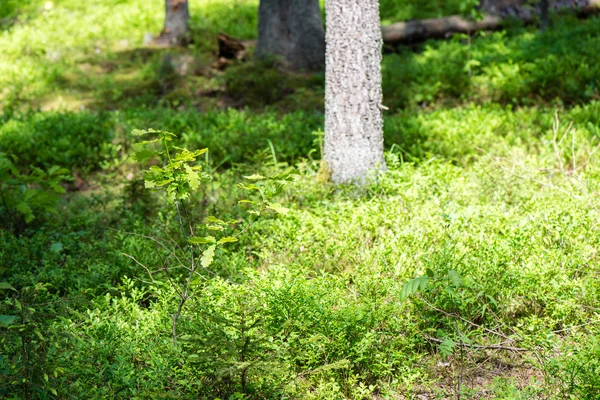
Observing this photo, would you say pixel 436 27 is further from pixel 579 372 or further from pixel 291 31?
pixel 579 372

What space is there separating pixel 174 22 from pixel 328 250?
9940mm

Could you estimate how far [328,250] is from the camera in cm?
551

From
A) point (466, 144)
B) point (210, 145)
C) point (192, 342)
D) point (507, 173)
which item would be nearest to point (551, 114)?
point (466, 144)

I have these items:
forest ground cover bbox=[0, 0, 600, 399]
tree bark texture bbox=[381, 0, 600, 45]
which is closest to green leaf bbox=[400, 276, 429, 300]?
forest ground cover bbox=[0, 0, 600, 399]

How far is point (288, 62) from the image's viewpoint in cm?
1178

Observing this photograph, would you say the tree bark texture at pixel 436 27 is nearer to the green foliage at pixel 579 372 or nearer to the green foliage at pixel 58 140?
the green foliage at pixel 58 140

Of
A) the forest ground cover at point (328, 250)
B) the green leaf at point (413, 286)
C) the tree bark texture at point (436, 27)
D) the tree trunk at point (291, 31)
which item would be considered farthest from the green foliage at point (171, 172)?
the tree bark texture at point (436, 27)

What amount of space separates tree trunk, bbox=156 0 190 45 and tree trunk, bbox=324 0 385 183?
793 cm

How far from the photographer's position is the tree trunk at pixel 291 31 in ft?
38.4

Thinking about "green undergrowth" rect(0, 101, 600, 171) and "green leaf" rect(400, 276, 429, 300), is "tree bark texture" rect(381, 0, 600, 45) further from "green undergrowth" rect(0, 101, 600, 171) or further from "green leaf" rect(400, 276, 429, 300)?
"green leaf" rect(400, 276, 429, 300)

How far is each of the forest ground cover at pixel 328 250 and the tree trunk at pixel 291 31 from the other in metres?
0.93

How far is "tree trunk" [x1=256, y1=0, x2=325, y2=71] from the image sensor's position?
1170 centimetres

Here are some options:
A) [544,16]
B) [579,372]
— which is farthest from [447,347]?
[544,16]

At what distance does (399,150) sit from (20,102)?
23.0 feet
